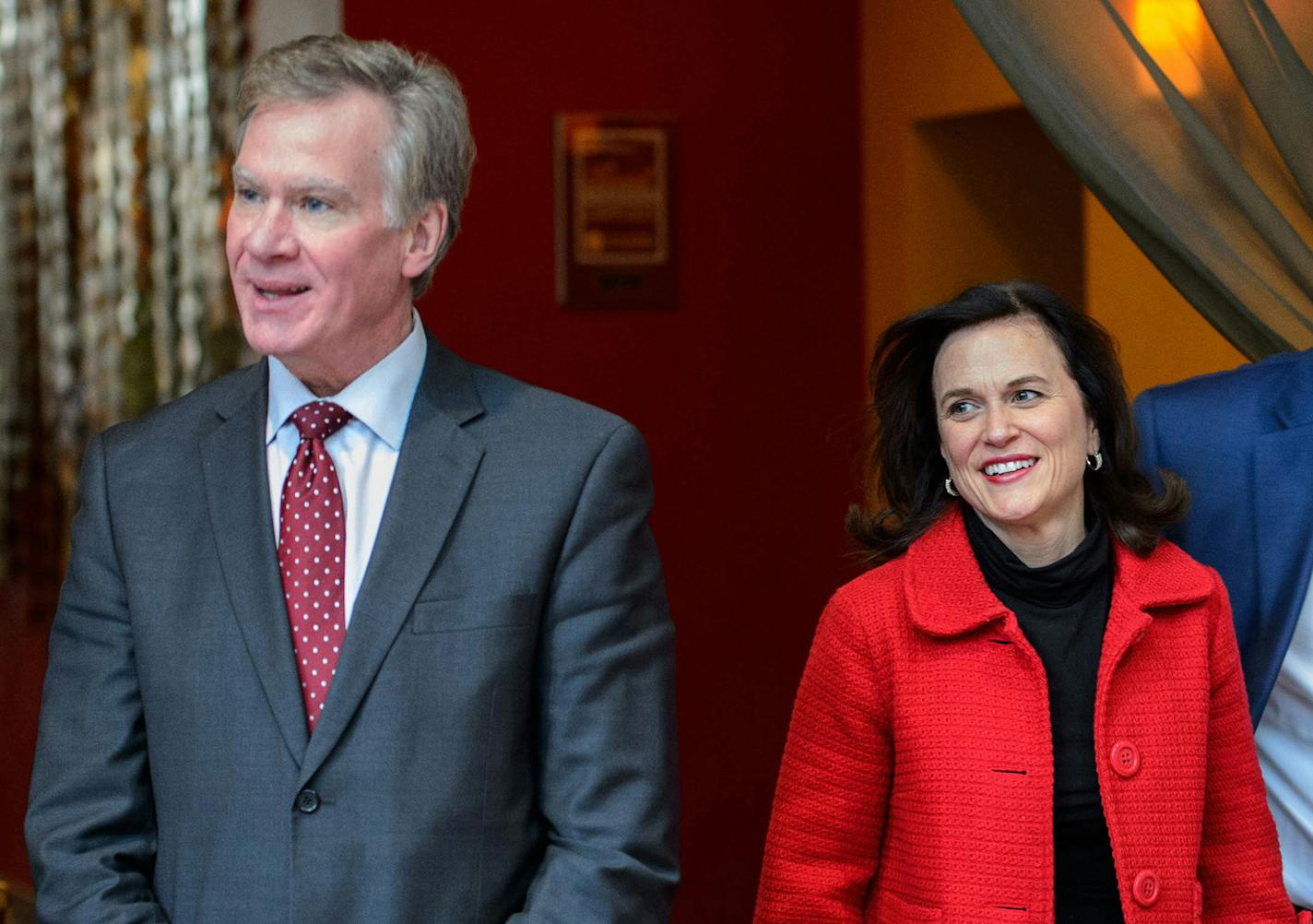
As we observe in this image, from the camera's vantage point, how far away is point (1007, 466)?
7.20ft

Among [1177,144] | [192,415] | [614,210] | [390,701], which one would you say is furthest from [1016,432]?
[614,210]

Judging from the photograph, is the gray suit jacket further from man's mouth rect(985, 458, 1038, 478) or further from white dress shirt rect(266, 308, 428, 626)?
man's mouth rect(985, 458, 1038, 478)

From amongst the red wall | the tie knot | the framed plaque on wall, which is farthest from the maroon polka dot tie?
the framed plaque on wall

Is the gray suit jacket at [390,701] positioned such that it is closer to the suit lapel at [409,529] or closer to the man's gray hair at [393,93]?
the suit lapel at [409,529]

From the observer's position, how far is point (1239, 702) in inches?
86.7

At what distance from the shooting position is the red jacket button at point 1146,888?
206 cm

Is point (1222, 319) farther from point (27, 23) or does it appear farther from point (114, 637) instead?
point (27, 23)

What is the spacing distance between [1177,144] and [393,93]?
1.14m

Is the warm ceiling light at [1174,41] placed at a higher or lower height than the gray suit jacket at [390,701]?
higher

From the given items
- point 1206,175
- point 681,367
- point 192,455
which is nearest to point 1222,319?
point 1206,175

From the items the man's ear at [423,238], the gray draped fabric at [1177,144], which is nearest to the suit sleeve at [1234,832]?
the gray draped fabric at [1177,144]

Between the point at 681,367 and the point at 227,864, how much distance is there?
9.41 ft

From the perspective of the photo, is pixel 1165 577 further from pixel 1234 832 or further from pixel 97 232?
pixel 97 232

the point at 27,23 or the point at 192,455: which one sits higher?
the point at 27,23
